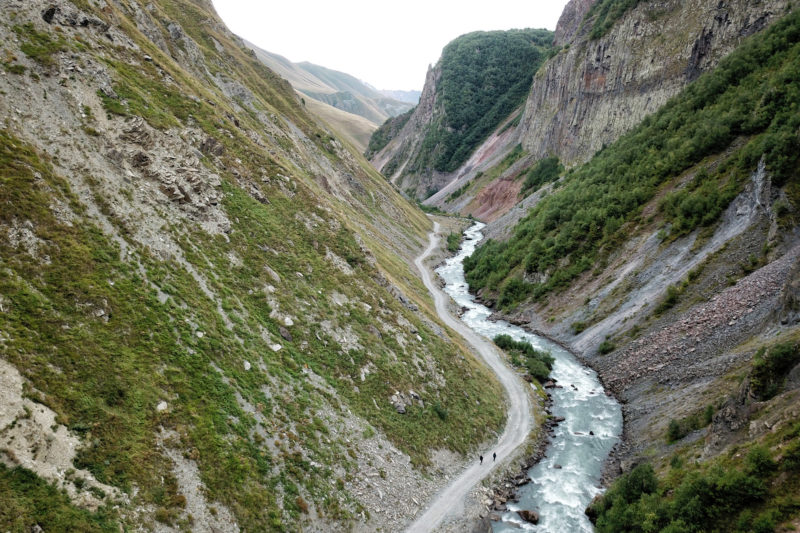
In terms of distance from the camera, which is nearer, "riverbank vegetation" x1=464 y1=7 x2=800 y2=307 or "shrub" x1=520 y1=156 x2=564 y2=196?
"riverbank vegetation" x1=464 y1=7 x2=800 y2=307

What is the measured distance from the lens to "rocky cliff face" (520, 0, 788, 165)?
6631 centimetres

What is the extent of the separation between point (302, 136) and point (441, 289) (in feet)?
125

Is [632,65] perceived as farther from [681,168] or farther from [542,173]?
[681,168]

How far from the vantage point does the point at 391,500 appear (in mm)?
24672

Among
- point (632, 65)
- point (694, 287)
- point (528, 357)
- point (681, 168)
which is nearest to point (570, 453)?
point (528, 357)

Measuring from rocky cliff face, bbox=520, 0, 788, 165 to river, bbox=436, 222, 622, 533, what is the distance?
56.9 metres

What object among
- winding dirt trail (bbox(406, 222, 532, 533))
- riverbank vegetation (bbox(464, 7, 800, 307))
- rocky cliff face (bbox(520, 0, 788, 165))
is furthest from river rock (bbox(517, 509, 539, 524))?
rocky cliff face (bbox(520, 0, 788, 165))

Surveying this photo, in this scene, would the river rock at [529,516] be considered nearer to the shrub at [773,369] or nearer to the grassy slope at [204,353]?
the grassy slope at [204,353]

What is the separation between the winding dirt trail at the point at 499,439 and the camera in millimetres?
25500

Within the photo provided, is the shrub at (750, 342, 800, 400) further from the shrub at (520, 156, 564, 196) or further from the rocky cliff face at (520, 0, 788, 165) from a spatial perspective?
the shrub at (520, 156, 564, 196)

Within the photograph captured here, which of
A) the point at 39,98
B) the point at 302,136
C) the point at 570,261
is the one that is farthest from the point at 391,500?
the point at 302,136

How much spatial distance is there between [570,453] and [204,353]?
2854cm

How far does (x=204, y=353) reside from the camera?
22922mm

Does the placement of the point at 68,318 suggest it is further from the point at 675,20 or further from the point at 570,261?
the point at 675,20
